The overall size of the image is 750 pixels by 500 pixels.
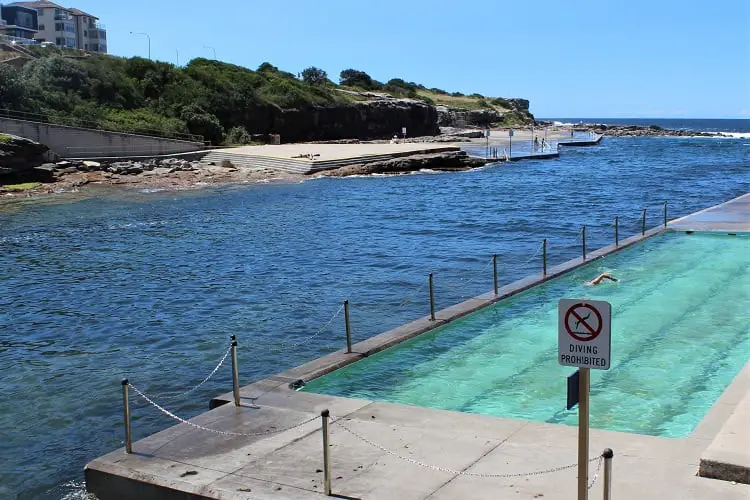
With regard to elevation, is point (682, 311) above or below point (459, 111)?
below

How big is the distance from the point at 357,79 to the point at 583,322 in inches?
5699

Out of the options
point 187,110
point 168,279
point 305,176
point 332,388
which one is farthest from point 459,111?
point 332,388

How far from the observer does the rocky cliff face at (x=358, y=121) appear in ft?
268

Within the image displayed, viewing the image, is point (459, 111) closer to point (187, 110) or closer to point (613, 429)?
point (187, 110)

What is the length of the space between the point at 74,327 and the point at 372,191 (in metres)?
31.5

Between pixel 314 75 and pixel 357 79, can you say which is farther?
pixel 357 79

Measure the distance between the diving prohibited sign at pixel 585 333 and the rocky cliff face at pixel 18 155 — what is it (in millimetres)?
44237

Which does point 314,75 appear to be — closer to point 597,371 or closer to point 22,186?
point 22,186

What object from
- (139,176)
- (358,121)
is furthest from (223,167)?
(358,121)

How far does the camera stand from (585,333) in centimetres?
543

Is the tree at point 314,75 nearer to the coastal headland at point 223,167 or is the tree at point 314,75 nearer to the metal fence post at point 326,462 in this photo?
the coastal headland at point 223,167

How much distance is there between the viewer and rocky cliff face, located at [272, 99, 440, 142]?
268ft

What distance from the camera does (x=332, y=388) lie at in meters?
10.7

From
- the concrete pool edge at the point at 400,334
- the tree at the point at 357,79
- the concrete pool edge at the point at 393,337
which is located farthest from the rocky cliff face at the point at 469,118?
the concrete pool edge at the point at 393,337
